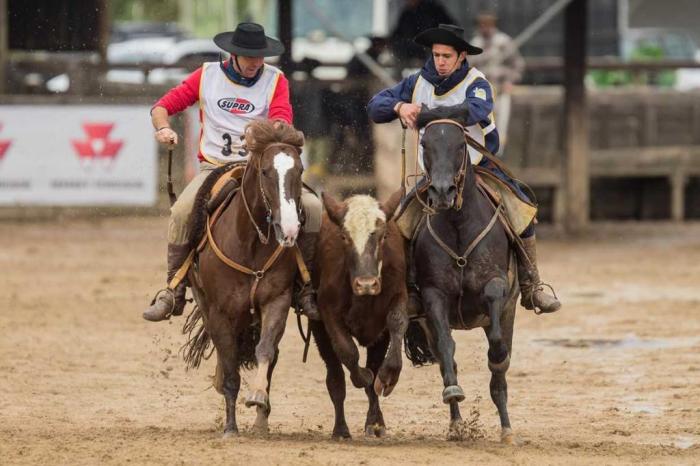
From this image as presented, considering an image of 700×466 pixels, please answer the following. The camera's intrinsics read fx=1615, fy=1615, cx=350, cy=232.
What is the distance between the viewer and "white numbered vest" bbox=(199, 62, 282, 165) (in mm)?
9359

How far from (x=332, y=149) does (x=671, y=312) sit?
7.20 metres

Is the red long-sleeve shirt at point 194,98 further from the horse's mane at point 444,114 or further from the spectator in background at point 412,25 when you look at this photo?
the spectator in background at point 412,25

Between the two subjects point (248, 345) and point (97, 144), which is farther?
point (97, 144)

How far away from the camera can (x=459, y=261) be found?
8773 mm

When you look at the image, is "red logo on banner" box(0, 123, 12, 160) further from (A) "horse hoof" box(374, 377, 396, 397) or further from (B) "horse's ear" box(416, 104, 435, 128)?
(A) "horse hoof" box(374, 377, 396, 397)

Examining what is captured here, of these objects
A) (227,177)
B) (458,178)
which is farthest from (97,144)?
(458,178)

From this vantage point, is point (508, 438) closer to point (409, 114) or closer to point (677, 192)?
point (409, 114)

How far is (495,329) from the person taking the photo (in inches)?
341

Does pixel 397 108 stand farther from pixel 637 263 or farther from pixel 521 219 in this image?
pixel 637 263

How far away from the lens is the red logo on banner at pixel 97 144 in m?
20.4

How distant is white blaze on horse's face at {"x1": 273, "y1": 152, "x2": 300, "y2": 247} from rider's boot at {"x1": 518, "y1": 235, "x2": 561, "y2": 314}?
164 centimetres

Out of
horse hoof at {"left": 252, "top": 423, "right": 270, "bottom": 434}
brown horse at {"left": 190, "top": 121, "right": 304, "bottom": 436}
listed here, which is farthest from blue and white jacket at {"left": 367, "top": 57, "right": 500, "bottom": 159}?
horse hoof at {"left": 252, "top": 423, "right": 270, "bottom": 434}

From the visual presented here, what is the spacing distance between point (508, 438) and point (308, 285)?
1375 millimetres

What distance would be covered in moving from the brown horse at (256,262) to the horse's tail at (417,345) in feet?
3.72
